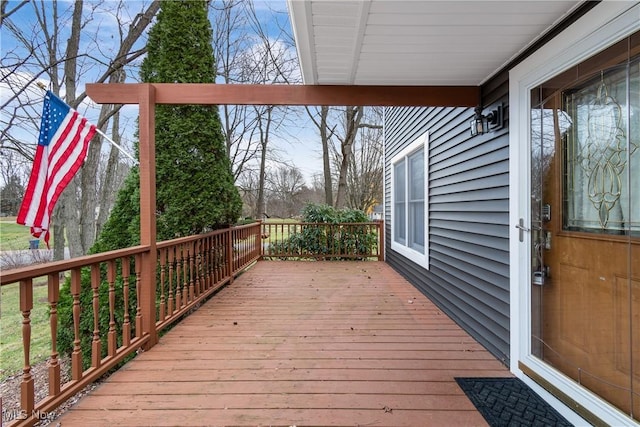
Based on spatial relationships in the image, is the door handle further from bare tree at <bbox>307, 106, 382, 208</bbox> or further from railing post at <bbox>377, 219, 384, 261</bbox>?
bare tree at <bbox>307, 106, 382, 208</bbox>

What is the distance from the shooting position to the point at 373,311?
11.9 feet

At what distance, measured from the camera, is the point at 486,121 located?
2.65 meters

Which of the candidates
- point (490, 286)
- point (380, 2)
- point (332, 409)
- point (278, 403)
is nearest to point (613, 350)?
point (490, 286)

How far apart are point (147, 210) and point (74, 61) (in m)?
6.91

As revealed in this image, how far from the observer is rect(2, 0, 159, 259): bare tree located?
5906 millimetres

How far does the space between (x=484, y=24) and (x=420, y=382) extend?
89.9 inches

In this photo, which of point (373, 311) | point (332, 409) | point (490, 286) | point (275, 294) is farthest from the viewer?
point (275, 294)

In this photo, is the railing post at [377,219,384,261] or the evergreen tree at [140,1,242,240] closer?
the evergreen tree at [140,1,242,240]

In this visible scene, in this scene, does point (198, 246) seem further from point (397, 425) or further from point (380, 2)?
point (380, 2)

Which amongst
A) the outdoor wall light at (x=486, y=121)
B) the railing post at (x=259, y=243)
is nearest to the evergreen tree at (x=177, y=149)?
the railing post at (x=259, y=243)

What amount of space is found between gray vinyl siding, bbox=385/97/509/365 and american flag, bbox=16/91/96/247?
323cm

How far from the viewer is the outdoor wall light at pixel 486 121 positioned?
2.48 meters

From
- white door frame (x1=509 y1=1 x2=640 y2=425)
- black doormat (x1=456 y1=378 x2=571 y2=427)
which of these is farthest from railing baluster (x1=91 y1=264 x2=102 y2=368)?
white door frame (x1=509 y1=1 x2=640 y2=425)

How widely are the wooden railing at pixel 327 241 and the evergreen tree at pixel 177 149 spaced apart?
10.9 feet
